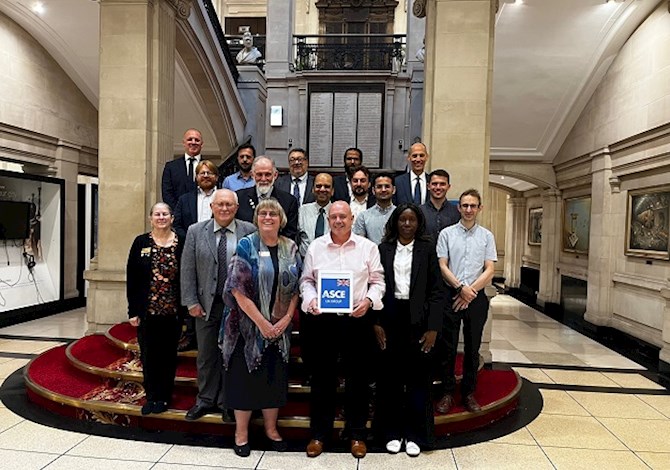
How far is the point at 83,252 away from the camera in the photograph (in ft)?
29.6

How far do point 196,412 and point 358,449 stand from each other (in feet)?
3.83

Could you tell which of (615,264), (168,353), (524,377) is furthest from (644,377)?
(168,353)

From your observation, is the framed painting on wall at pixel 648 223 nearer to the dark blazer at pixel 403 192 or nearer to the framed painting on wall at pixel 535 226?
the dark blazer at pixel 403 192

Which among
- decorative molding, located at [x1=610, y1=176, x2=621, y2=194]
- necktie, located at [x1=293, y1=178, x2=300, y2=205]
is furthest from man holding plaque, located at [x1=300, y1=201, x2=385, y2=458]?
decorative molding, located at [x1=610, y1=176, x2=621, y2=194]

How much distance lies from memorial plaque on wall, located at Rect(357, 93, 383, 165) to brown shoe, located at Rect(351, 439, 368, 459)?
33.5ft

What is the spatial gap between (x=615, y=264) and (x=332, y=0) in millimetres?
12639

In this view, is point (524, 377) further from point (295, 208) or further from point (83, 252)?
point (83, 252)

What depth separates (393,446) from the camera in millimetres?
3123

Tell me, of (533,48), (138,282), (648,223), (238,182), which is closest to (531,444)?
(138,282)

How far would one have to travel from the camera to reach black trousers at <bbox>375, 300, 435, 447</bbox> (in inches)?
119

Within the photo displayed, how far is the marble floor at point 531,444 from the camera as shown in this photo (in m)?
2.99

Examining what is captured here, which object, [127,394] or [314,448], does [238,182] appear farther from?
[314,448]

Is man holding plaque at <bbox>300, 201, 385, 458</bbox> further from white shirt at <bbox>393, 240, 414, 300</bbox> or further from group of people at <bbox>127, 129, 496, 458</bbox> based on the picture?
white shirt at <bbox>393, 240, 414, 300</bbox>

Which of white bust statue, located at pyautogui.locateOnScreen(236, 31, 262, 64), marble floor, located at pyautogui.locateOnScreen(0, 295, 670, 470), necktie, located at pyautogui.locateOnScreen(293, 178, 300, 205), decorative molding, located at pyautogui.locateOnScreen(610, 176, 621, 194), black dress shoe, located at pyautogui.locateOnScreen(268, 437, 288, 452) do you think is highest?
white bust statue, located at pyautogui.locateOnScreen(236, 31, 262, 64)
